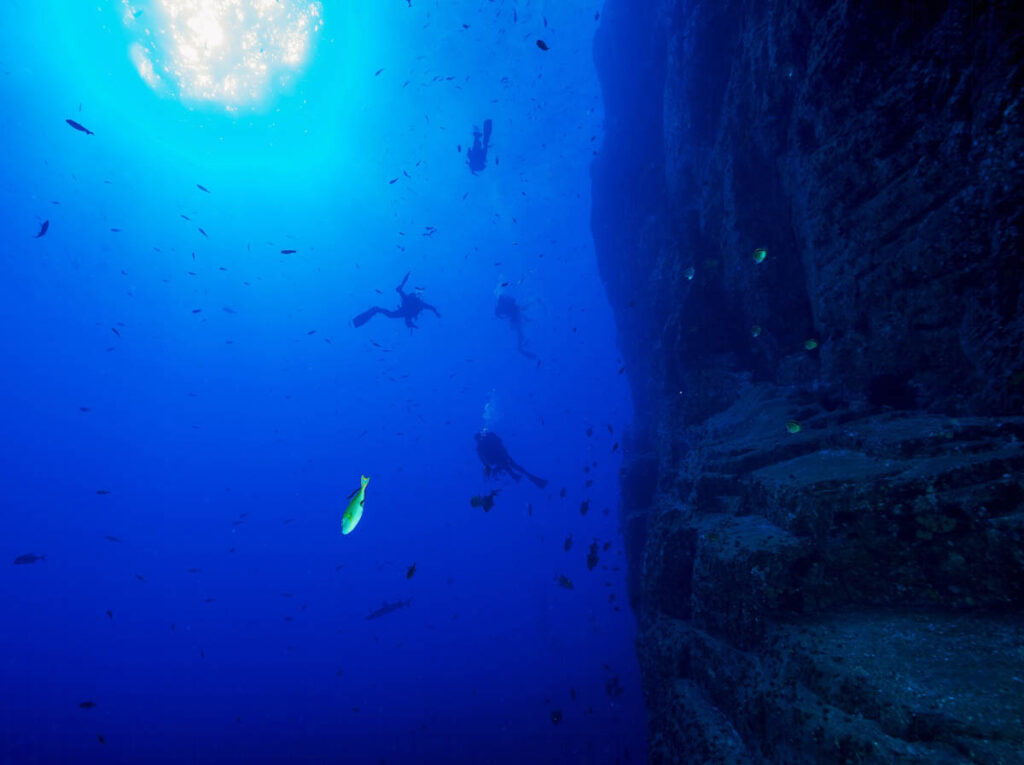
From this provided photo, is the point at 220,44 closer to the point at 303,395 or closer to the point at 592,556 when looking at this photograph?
the point at 592,556

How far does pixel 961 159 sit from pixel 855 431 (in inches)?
137

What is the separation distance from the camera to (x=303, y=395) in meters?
109

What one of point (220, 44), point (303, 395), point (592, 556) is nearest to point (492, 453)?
point (592, 556)

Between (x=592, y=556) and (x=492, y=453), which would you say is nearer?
(x=592, y=556)

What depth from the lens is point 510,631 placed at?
2084 inches

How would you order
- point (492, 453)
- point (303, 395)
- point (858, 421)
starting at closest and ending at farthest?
point (858, 421) < point (492, 453) < point (303, 395)

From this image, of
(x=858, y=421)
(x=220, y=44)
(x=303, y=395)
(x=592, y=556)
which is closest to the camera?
(x=858, y=421)

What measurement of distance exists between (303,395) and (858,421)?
119369 mm

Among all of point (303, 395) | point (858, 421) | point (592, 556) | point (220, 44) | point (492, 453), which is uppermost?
point (303, 395)

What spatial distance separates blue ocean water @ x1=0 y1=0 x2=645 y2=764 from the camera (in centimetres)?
3017

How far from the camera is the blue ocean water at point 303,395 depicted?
3017 cm

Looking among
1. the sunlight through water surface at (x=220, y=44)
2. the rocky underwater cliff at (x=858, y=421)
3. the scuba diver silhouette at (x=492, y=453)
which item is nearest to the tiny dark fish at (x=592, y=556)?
the rocky underwater cliff at (x=858, y=421)

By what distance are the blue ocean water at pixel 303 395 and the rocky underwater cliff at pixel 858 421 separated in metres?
4.22

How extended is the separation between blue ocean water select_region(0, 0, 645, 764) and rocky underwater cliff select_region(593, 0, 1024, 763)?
422cm
